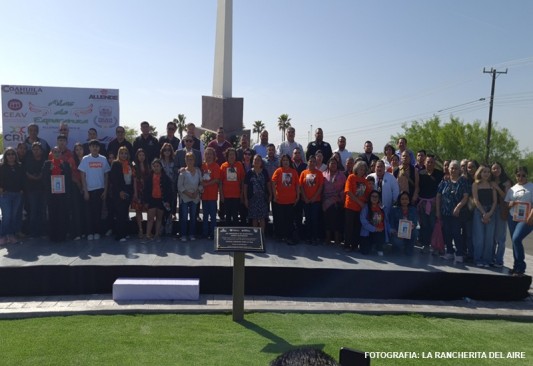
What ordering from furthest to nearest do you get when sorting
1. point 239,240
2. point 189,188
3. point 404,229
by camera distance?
point 189,188, point 404,229, point 239,240

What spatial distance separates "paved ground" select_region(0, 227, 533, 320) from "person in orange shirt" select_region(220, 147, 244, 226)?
0.85 metres

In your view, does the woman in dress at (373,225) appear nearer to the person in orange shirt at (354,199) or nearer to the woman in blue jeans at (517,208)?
the person in orange shirt at (354,199)

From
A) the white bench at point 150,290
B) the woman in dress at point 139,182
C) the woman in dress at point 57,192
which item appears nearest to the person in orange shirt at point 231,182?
the woman in dress at point 139,182

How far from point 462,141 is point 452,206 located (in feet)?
132

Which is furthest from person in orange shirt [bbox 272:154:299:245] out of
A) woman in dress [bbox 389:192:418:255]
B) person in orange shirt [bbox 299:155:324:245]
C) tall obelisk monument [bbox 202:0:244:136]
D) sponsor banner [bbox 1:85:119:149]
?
tall obelisk monument [bbox 202:0:244:136]

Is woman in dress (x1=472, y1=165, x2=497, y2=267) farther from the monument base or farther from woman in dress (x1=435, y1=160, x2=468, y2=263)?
the monument base

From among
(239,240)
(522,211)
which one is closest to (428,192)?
Answer: (522,211)

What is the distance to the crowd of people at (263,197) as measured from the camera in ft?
23.9

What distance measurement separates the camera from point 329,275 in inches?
250

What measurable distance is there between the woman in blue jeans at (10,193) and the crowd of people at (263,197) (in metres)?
0.02

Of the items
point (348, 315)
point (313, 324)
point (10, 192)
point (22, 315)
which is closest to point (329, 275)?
point (348, 315)

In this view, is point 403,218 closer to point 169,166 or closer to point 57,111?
point 169,166

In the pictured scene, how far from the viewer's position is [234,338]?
454 centimetres

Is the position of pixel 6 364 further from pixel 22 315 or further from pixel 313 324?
pixel 313 324
